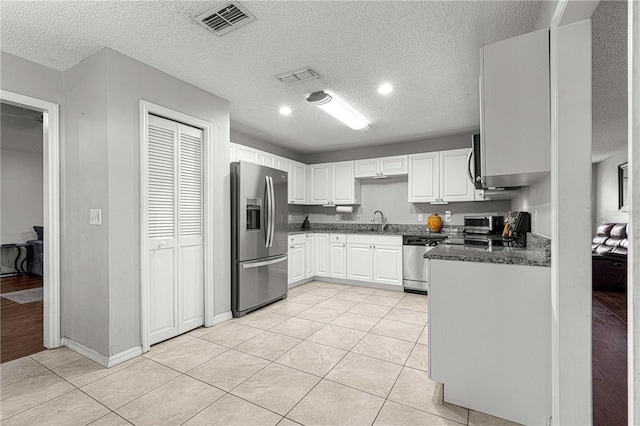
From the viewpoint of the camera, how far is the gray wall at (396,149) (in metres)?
4.84

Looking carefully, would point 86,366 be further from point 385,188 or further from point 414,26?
point 385,188

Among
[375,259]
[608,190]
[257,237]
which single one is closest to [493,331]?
[257,237]

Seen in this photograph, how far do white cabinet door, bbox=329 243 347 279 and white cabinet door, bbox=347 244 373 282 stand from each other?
0.08 metres

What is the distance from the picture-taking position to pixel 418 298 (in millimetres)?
4363

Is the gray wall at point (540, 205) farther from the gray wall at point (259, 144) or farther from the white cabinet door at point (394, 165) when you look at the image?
the gray wall at point (259, 144)

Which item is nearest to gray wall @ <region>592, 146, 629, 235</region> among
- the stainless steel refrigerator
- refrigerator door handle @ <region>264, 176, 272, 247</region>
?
the stainless steel refrigerator

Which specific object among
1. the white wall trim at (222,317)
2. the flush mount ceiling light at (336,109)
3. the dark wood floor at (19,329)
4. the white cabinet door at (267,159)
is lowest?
the dark wood floor at (19,329)

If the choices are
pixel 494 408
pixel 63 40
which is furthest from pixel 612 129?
pixel 63 40

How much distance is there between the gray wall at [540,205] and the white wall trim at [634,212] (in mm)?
1565

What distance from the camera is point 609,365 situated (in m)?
2.39

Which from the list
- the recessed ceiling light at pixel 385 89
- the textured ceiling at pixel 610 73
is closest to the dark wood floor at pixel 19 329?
the recessed ceiling light at pixel 385 89

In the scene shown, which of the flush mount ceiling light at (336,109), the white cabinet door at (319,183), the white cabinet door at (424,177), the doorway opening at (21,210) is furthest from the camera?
the white cabinet door at (319,183)

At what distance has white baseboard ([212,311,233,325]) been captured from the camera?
3.25 meters

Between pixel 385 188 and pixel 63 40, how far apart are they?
4698mm
